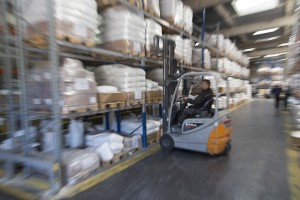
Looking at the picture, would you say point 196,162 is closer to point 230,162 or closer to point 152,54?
point 230,162

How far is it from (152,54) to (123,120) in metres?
2.00

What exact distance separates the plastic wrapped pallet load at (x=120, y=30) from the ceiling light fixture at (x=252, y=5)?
22.7 ft

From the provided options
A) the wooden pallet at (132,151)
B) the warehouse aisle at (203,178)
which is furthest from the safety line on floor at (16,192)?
the wooden pallet at (132,151)

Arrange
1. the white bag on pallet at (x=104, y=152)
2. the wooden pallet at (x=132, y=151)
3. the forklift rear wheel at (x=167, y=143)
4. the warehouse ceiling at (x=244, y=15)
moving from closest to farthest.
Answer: the white bag on pallet at (x=104, y=152), the wooden pallet at (x=132, y=151), the forklift rear wheel at (x=167, y=143), the warehouse ceiling at (x=244, y=15)

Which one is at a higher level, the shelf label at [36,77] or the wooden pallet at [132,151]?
the shelf label at [36,77]

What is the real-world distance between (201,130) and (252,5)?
786 centimetres

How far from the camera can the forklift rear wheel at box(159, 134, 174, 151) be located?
4926 mm

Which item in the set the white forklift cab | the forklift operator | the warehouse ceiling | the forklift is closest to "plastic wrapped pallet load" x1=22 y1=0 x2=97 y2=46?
the forklift

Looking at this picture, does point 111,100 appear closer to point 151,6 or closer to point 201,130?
point 201,130

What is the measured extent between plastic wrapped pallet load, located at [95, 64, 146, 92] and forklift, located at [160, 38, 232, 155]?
0.98 m

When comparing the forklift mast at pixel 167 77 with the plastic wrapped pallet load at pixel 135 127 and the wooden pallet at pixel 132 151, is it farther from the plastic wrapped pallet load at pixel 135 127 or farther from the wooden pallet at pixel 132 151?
the wooden pallet at pixel 132 151

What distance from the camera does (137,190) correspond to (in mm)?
3189

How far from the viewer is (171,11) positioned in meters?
6.15

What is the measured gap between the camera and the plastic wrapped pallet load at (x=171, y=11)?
6.15 m
